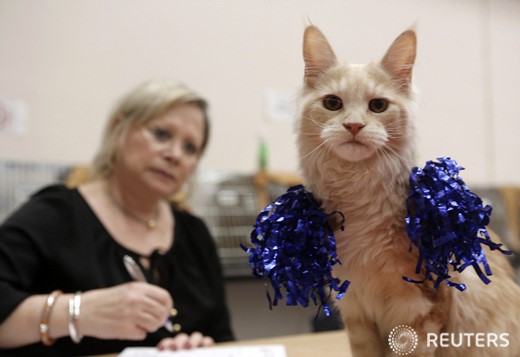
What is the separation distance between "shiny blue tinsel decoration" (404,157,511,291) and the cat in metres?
0.01

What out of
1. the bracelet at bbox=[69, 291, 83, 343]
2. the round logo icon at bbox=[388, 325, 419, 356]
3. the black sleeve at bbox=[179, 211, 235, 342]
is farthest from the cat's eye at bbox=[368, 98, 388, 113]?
the black sleeve at bbox=[179, 211, 235, 342]

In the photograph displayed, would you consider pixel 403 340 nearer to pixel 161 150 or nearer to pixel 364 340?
pixel 364 340

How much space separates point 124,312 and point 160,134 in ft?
1.60

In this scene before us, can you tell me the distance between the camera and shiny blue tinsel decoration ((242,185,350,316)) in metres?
0.39

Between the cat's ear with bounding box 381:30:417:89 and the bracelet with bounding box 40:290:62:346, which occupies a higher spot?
the cat's ear with bounding box 381:30:417:89

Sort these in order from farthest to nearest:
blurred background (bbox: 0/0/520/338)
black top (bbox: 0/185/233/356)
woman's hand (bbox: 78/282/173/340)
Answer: blurred background (bbox: 0/0/520/338), black top (bbox: 0/185/233/356), woman's hand (bbox: 78/282/173/340)

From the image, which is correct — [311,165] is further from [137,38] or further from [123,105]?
[137,38]

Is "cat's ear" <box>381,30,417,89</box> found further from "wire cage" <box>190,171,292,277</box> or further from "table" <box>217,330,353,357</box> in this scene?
"wire cage" <box>190,171,292,277</box>

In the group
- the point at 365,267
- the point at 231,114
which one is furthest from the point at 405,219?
the point at 231,114

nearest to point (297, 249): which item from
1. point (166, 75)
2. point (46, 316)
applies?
point (46, 316)

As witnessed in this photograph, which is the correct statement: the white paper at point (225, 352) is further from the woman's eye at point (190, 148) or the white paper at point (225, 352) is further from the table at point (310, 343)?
the woman's eye at point (190, 148)

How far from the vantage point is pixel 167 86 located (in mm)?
1251

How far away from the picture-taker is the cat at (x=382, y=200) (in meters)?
0.38

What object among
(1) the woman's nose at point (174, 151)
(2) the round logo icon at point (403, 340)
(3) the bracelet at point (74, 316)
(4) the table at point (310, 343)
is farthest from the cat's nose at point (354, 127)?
(1) the woman's nose at point (174, 151)
